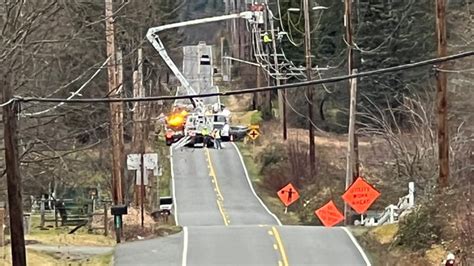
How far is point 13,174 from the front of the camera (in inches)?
661

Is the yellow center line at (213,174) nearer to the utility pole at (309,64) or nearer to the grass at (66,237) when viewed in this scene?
the utility pole at (309,64)

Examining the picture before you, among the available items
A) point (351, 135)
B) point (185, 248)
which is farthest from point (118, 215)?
point (351, 135)

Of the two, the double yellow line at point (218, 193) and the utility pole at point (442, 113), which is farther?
the double yellow line at point (218, 193)

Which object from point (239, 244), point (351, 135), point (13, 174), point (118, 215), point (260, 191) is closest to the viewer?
point (13, 174)

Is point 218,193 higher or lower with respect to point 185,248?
lower

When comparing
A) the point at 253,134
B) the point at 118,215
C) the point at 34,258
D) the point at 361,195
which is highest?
the point at 253,134

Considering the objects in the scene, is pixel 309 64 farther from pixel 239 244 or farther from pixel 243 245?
pixel 243 245

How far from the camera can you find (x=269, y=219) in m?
41.3

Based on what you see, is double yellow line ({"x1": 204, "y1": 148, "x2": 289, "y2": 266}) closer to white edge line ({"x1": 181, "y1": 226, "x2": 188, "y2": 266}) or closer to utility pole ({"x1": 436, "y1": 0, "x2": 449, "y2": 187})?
white edge line ({"x1": 181, "y1": 226, "x2": 188, "y2": 266})

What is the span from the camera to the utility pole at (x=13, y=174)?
1638cm

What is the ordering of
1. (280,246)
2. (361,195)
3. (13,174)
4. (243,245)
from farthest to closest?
(243,245), (280,246), (361,195), (13,174)

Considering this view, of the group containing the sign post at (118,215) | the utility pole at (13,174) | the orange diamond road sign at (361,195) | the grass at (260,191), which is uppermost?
the utility pole at (13,174)

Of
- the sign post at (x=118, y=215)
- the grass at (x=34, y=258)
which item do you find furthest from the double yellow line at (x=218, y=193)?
the grass at (x=34, y=258)

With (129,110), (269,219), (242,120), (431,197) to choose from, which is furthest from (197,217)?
(242,120)
